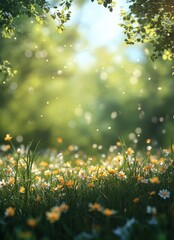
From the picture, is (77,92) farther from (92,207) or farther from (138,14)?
(92,207)

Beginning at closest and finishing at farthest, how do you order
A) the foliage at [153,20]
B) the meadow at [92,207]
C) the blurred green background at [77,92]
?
the meadow at [92,207] → the foliage at [153,20] → the blurred green background at [77,92]

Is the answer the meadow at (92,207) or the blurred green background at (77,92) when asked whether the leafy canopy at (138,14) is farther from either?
the blurred green background at (77,92)

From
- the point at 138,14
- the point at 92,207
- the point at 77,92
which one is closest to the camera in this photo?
the point at 92,207

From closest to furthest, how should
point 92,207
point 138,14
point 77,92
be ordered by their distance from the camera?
point 92,207, point 138,14, point 77,92

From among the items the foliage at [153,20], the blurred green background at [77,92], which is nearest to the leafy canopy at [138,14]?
the foliage at [153,20]

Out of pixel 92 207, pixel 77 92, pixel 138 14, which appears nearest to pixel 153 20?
pixel 138 14

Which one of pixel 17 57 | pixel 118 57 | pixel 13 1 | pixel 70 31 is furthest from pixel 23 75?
pixel 13 1

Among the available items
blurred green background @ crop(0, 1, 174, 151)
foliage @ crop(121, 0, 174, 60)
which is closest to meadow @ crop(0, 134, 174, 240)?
foliage @ crop(121, 0, 174, 60)

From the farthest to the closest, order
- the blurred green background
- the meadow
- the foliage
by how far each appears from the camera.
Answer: the blurred green background
the foliage
the meadow

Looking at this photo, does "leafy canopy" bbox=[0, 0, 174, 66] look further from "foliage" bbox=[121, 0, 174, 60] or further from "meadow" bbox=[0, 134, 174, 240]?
"meadow" bbox=[0, 134, 174, 240]
